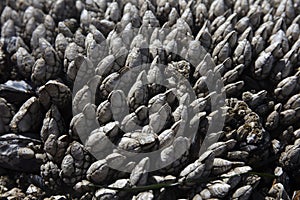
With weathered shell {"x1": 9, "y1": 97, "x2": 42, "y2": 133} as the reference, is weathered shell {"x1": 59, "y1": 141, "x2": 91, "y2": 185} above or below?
below

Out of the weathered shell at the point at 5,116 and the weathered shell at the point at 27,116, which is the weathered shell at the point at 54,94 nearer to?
the weathered shell at the point at 27,116

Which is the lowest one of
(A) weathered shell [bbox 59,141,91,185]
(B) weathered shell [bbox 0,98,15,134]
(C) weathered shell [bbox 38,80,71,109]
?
(A) weathered shell [bbox 59,141,91,185]

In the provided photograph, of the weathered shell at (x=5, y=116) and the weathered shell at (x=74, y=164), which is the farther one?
the weathered shell at (x=5, y=116)

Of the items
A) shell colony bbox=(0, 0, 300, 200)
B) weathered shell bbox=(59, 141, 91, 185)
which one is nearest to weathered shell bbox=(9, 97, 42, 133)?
shell colony bbox=(0, 0, 300, 200)

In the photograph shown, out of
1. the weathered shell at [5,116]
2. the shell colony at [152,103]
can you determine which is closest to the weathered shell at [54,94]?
the shell colony at [152,103]

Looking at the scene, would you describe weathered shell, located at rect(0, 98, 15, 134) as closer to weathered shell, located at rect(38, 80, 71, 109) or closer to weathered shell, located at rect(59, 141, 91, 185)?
weathered shell, located at rect(38, 80, 71, 109)

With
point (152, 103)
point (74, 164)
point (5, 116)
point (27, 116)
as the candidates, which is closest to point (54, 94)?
point (27, 116)

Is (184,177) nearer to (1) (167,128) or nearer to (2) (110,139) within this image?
(1) (167,128)

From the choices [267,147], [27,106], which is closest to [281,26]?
[267,147]
